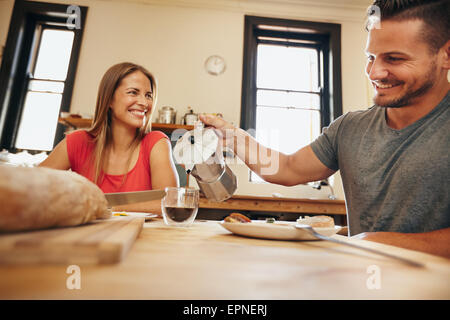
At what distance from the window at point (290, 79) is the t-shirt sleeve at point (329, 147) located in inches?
78.7

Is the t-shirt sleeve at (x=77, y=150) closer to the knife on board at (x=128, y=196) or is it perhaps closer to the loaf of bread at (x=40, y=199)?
the knife on board at (x=128, y=196)

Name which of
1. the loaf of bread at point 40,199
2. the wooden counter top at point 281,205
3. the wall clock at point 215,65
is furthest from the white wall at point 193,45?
the loaf of bread at point 40,199

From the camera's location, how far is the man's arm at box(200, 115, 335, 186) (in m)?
1.05

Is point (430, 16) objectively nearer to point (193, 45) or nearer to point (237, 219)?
point (237, 219)

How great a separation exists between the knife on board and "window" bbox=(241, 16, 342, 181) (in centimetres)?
254

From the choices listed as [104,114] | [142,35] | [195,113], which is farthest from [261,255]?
[142,35]

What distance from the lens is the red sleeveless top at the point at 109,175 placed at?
1.31 meters

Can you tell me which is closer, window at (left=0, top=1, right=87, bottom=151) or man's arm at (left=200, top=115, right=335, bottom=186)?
man's arm at (left=200, top=115, right=335, bottom=186)

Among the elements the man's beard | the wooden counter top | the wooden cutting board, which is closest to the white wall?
the wooden counter top

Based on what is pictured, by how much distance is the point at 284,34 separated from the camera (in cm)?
335

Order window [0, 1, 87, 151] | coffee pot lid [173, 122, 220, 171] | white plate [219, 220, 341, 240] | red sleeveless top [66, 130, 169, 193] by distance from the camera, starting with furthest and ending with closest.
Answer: window [0, 1, 87, 151] → red sleeveless top [66, 130, 169, 193] → coffee pot lid [173, 122, 220, 171] → white plate [219, 220, 341, 240]

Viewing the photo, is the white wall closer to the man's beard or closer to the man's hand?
the man's hand
